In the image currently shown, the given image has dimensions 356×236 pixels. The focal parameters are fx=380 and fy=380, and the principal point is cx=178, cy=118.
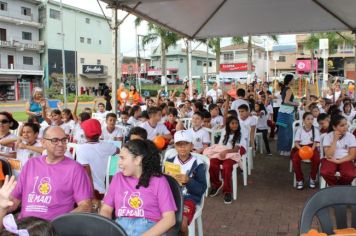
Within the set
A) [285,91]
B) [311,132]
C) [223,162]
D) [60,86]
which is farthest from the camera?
[60,86]

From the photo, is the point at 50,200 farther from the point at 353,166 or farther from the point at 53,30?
the point at 53,30

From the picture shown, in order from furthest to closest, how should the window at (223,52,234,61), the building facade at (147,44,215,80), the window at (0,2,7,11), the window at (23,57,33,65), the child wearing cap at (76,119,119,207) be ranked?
1. the building facade at (147,44,215,80)
2. the window at (223,52,234,61)
3. the window at (23,57,33,65)
4. the window at (0,2,7,11)
5. the child wearing cap at (76,119,119,207)

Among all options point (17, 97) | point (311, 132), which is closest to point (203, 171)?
point (311, 132)

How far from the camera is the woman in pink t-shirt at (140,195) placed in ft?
8.86

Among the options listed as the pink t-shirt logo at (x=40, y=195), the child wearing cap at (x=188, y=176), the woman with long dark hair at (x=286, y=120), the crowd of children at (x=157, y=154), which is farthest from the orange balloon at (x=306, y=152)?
the pink t-shirt logo at (x=40, y=195)

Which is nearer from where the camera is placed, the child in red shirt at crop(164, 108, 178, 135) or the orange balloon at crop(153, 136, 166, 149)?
the orange balloon at crop(153, 136, 166, 149)

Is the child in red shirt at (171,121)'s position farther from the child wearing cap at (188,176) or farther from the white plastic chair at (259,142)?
the child wearing cap at (188,176)

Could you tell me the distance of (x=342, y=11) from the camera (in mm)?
7742

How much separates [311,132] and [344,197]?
3856 mm

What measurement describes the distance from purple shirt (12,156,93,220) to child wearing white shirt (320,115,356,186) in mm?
3404

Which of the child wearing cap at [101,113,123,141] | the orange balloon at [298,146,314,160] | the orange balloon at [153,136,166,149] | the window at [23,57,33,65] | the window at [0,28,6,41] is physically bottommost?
the orange balloon at [298,146,314,160]

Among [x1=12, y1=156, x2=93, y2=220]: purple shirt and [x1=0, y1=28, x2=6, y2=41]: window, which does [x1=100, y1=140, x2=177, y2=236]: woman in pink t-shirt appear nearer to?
[x1=12, y1=156, x2=93, y2=220]: purple shirt

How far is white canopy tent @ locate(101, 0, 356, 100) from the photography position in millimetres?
7402

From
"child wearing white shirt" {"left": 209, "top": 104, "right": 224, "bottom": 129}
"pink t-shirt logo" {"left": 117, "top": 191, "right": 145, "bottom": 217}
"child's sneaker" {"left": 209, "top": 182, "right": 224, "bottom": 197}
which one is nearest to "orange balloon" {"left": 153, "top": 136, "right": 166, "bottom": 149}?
"child's sneaker" {"left": 209, "top": 182, "right": 224, "bottom": 197}
